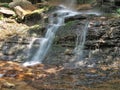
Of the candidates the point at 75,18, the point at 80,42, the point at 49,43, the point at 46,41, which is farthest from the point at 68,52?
the point at 75,18

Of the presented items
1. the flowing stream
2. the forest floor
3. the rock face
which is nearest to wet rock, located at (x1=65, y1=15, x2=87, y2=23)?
the flowing stream

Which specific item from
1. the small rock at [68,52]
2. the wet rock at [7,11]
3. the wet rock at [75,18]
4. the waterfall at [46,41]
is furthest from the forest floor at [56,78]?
the wet rock at [7,11]

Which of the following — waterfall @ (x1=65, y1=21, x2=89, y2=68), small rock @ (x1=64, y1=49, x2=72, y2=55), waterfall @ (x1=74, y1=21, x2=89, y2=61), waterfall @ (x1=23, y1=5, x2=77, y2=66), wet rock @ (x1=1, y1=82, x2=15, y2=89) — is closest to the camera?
wet rock @ (x1=1, y1=82, x2=15, y2=89)

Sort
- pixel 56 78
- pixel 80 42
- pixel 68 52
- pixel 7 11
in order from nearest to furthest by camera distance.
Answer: pixel 56 78
pixel 68 52
pixel 80 42
pixel 7 11

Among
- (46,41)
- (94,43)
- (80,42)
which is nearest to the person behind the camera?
(94,43)

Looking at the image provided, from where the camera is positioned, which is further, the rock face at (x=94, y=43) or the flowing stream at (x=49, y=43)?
the flowing stream at (x=49, y=43)

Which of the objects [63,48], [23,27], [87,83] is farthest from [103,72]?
[23,27]

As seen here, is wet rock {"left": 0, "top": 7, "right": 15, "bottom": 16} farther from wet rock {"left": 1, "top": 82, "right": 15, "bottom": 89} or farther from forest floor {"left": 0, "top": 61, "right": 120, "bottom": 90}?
wet rock {"left": 1, "top": 82, "right": 15, "bottom": 89}

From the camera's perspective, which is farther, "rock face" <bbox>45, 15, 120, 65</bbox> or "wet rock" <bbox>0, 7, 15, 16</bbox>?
"wet rock" <bbox>0, 7, 15, 16</bbox>

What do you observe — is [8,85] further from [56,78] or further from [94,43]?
[94,43]

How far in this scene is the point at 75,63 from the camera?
12.5 m

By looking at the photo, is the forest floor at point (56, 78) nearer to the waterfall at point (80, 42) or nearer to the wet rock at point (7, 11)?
the waterfall at point (80, 42)

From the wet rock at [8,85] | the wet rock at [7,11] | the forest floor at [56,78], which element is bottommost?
the forest floor at [56,78]

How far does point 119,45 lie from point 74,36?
2.09 meters
